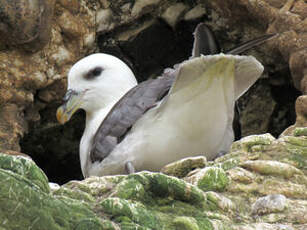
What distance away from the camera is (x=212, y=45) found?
367cm

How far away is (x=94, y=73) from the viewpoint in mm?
3811

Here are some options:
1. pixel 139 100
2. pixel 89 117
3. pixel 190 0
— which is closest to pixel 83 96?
pixel 89 117

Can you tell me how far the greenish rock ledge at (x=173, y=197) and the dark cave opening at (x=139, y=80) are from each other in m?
1.82

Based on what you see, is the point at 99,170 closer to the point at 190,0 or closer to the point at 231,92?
the point at 231,92

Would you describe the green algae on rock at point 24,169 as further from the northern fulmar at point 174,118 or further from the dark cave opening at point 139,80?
the dark cave opening at point 139,80

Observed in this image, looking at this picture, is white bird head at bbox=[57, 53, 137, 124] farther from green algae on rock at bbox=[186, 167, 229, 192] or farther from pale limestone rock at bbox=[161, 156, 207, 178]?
green algae on rock at bbox=[186, 167, 229, 192]

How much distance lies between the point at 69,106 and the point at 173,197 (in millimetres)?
1659

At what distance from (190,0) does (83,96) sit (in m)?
1.06

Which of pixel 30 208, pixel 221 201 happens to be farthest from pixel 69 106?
pixel 30 208

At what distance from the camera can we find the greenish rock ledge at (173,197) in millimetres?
1763

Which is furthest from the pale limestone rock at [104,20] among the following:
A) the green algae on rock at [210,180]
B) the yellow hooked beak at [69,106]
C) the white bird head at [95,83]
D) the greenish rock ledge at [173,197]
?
the green algae on rock at [210,180]

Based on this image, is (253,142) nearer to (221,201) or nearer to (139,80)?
(221,201)

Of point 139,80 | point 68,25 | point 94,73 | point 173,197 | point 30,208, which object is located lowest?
point 139,80

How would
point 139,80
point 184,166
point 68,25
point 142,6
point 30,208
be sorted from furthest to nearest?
point 139,80, point 142,6, point 68,25, point 184,166, point 30,208
